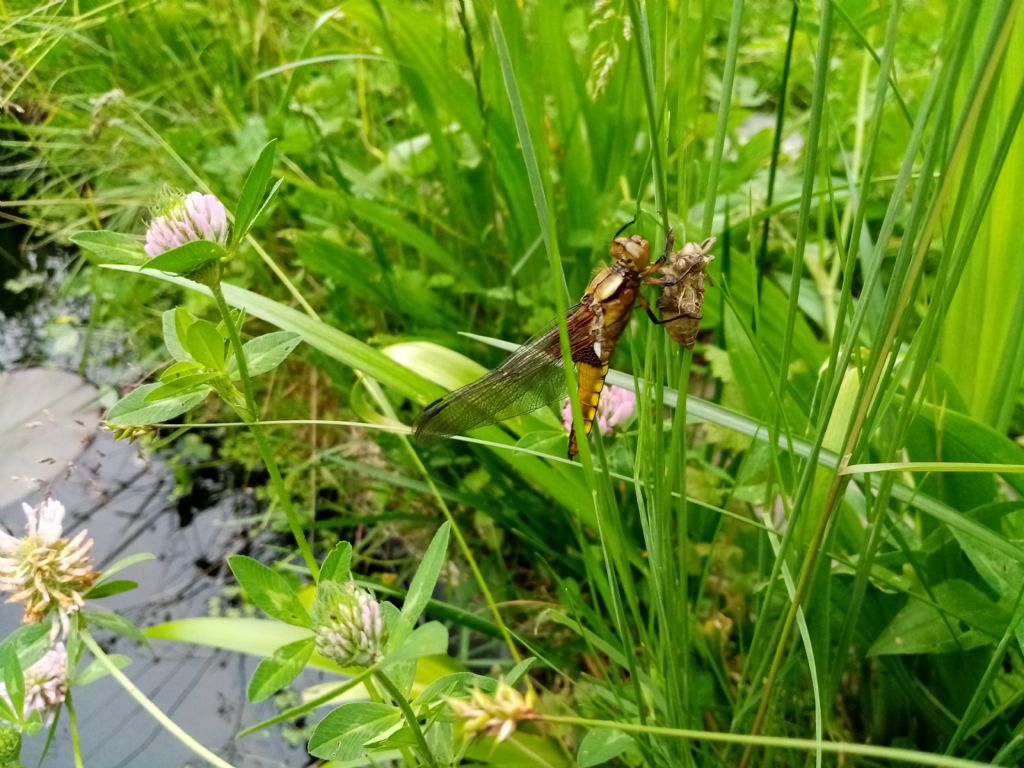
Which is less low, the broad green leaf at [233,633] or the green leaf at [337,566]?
the green leaf at [337,566]

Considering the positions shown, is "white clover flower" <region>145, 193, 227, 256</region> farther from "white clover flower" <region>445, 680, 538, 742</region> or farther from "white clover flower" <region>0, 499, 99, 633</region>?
"white clover flower" <region>445, 680, 538, 742</region>

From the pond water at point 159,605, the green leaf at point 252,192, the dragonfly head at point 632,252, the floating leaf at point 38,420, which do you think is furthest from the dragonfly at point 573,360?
the floating leaf at point 38,420

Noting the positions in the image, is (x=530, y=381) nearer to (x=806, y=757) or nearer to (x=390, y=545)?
(x=806, y=757)

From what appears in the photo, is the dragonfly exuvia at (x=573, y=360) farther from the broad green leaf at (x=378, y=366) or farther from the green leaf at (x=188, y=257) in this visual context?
the green leaf at (x=188, y=257)

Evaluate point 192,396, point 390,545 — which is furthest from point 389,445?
point 192,396

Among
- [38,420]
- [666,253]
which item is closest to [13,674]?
[666,253]
